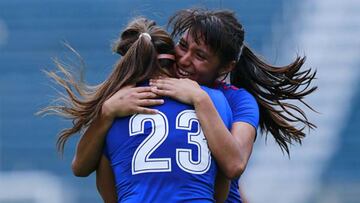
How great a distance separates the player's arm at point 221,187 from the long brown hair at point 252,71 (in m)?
0.44

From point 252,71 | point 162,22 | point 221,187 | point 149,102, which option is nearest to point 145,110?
point 149,102

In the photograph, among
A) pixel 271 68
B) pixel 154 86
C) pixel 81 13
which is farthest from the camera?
pixel 81 13

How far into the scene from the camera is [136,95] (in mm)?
3518

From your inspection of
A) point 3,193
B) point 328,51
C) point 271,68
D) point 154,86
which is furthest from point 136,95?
point 328,51

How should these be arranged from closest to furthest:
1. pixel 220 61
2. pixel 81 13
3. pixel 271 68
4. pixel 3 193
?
pixel 220 61
pixel 271 68
pixel 3 193
pixel 81 13

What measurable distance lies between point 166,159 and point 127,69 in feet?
1.18

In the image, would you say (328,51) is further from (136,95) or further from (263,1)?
(136,95)

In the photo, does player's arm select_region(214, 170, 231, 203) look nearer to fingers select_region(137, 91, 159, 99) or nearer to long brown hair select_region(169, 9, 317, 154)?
fingers select_region(137, 91, 159, 99)

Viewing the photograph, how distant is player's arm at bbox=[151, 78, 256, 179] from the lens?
3.44 metres

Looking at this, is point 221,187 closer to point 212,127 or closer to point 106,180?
point 212,127

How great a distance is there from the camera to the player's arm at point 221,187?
355cm

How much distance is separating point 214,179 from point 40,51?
6.74 metres

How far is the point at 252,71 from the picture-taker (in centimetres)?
403

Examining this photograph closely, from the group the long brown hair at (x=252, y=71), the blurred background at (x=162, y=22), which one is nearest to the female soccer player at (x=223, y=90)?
the long brown hair at (x=252, y=71)
